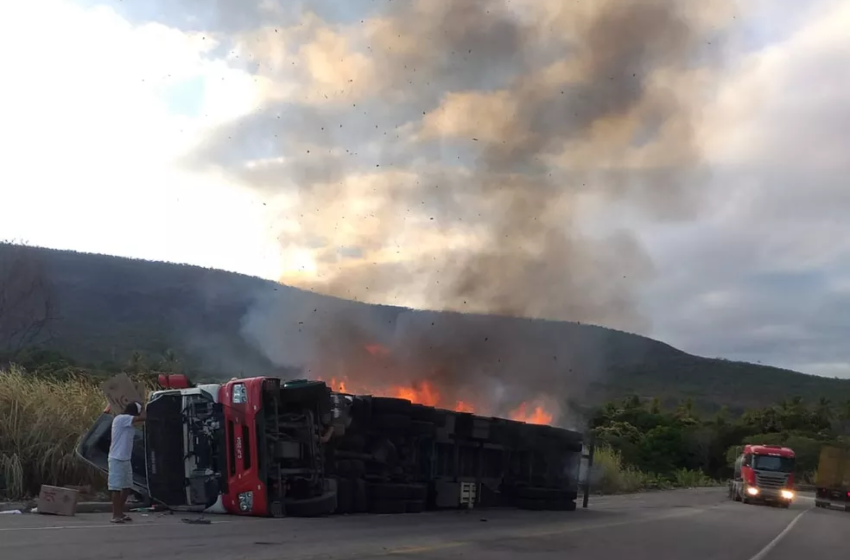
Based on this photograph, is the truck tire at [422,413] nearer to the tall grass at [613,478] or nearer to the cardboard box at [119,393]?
the cardboard box at [119,393]

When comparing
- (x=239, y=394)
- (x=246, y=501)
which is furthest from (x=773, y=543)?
(x=239, y=394)

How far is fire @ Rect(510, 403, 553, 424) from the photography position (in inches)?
1102

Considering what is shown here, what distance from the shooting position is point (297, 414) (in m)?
14.7

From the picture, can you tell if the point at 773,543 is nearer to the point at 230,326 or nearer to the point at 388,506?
the point at 388,506

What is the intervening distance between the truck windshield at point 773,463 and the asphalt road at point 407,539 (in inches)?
787

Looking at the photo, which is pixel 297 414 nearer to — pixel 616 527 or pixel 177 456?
pixel 177 456

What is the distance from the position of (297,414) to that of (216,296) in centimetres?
4163

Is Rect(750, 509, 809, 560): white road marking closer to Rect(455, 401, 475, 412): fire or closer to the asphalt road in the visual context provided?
the asphalt road

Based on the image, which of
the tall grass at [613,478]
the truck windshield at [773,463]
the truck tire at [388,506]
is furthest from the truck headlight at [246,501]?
the truck windshield at [773,463]

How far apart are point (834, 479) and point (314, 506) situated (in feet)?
123

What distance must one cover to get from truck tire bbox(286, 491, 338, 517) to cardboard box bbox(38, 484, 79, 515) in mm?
3342

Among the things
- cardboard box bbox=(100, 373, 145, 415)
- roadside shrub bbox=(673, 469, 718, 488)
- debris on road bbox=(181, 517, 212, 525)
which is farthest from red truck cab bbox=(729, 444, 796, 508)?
cardboard box bbox=(100, 373, 145, 415)

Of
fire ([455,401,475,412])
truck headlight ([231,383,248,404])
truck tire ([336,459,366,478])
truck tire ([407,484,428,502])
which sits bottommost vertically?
truck tire ([407,484,428,502])

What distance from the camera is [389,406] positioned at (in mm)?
16797
